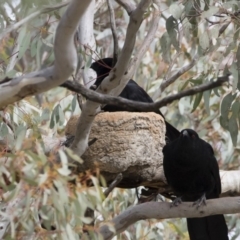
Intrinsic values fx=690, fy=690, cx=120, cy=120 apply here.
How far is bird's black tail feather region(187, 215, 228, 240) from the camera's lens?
160 inches

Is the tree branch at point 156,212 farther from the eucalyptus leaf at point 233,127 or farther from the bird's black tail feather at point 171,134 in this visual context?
the bird's black tail feather at point 171,134

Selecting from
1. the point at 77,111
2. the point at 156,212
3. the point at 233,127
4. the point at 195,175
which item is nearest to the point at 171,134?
the point at 195,175

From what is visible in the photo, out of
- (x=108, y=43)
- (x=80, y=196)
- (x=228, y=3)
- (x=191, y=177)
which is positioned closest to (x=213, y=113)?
(x=108, y=43)

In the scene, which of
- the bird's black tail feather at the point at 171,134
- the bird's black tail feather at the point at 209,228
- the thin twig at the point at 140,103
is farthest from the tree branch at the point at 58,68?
the bird's black tail feather at the point at 171,134

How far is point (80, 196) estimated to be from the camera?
255 centimetres

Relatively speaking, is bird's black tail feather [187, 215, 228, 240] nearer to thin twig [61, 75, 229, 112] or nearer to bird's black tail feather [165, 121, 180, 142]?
bird's black tail feather [165, 121, 180, 142]

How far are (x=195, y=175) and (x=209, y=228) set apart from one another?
32 cm

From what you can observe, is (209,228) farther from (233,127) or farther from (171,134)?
(171,134)

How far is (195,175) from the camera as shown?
416 centimetres

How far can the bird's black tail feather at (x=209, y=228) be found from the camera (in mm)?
4055

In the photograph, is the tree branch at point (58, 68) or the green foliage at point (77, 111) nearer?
the tree branch at point (58, 68)

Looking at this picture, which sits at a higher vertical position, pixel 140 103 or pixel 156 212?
pixel 140 103

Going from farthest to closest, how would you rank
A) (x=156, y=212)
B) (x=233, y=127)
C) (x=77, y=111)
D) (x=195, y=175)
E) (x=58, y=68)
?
(x=77, y=111)
(x=195, y=175)
(x=233, y=127)
(x=156, y=212)
(x=58, y=68)

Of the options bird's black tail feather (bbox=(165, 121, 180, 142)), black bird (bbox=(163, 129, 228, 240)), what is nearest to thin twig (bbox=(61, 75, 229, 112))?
black bird (bbox=(163, 129, 228, 240))
